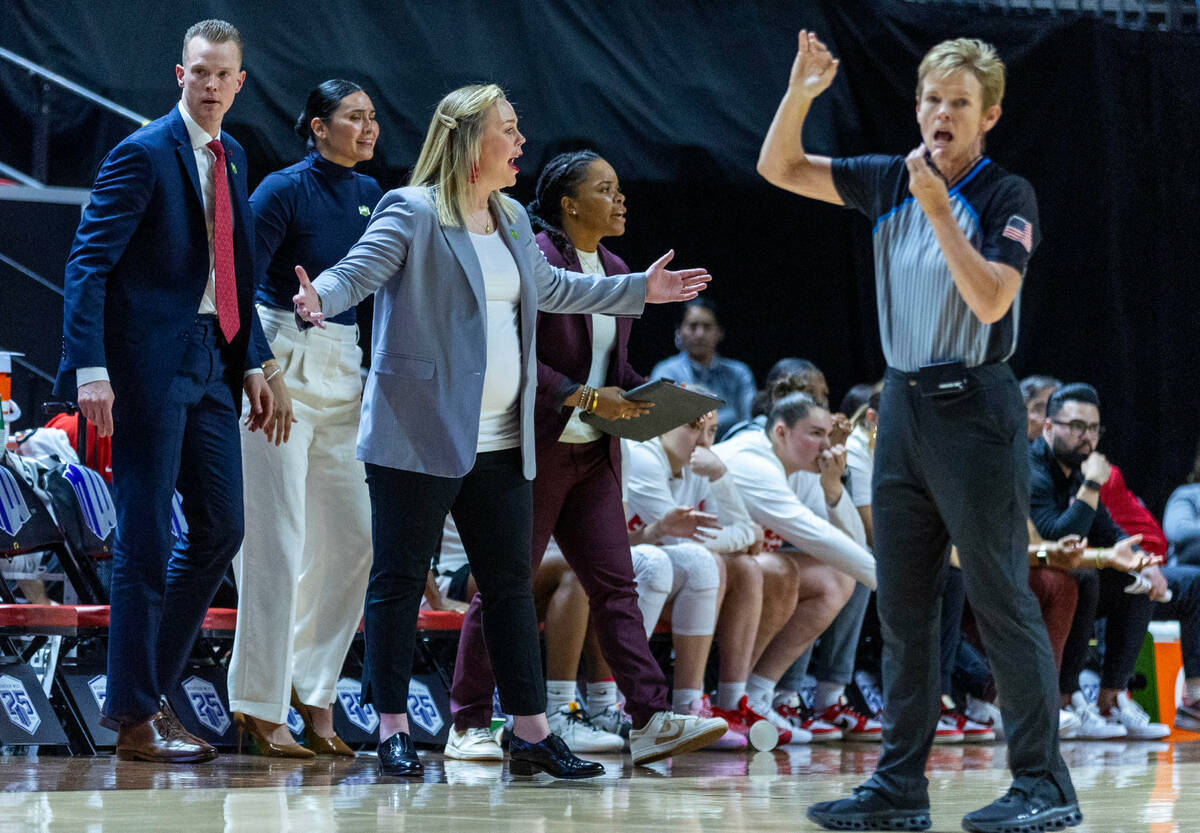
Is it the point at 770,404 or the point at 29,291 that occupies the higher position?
the point at 29,291

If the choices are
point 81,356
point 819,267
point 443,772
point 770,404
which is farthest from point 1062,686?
point 81,356

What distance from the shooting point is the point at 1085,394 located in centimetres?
634

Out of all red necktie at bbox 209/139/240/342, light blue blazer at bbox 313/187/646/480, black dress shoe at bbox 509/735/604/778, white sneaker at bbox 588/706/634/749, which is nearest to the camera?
light blue blazer at bbox 313/187/646/480

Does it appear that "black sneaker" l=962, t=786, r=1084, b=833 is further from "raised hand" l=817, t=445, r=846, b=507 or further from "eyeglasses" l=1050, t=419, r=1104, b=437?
"eyeglasses" l=1050, t=419, r=1104, b=437

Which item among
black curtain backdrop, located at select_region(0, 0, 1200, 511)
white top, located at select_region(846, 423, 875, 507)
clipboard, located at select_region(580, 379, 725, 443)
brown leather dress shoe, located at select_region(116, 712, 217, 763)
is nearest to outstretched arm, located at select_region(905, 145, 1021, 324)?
clipboard, located at select_region(580, 379, 725, 443)

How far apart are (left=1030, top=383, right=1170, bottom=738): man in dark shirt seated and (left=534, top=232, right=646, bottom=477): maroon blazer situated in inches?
102

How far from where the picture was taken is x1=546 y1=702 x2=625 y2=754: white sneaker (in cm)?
450

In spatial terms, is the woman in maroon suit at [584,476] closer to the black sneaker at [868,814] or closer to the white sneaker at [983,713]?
the black sneaker at [868,814]

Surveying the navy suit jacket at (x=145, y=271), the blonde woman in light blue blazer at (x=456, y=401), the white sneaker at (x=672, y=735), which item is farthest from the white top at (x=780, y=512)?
→ the navy suit jacket at (x=145, y=271)

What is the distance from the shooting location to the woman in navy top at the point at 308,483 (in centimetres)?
396

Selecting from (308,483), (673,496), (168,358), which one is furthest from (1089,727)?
(168,358)

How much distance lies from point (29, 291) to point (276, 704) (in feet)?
11.9

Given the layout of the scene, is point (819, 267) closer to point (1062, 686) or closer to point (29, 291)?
point (1062, 686)

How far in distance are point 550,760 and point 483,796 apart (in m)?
0.36
